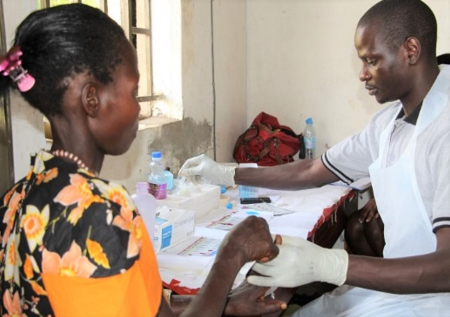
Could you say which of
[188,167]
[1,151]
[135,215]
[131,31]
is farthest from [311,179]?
[135,215]

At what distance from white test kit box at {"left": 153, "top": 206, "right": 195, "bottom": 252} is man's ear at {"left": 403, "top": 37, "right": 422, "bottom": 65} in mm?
874

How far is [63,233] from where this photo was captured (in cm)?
72

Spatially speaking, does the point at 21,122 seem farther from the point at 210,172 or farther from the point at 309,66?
the point at 309,66

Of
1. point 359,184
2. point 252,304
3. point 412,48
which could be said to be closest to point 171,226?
point 252,304

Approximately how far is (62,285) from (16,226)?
159mm

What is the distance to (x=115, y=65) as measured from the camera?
824 millimetres

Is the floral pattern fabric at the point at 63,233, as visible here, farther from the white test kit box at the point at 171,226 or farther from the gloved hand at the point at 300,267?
the white test kit box at the point at 171,226

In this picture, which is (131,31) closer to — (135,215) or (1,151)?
(1,151)

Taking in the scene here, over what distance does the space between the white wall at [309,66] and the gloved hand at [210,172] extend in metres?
1.21

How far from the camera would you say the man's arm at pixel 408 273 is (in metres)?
1.22

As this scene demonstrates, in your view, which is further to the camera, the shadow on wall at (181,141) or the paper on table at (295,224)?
the shadow on wall at (181,141)

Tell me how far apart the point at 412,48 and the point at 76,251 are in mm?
1205

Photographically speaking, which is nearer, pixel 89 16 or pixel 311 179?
pixel 89 16

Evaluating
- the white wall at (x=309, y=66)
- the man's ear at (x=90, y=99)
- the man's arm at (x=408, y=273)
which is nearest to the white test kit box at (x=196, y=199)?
the man's arm at (x=408, y=273)
